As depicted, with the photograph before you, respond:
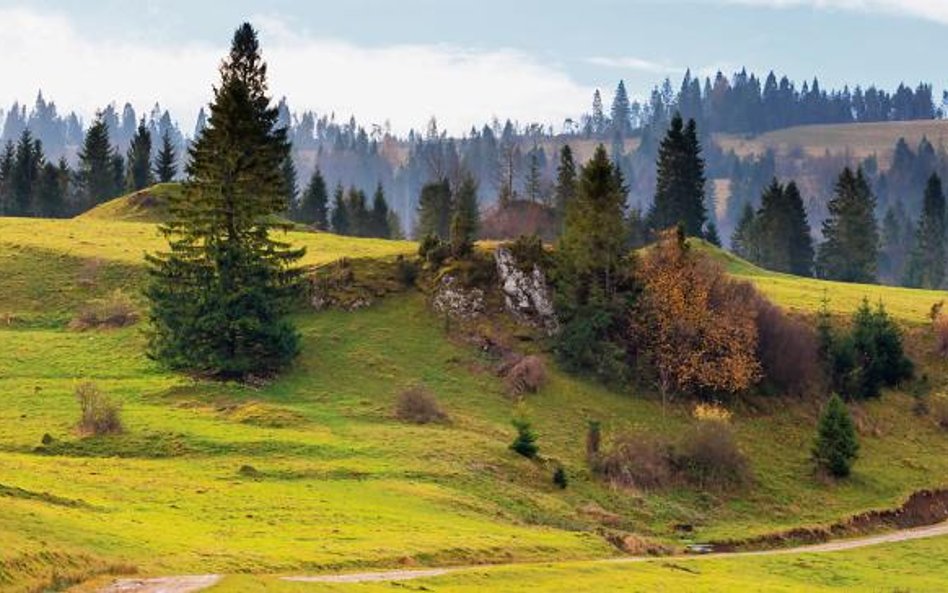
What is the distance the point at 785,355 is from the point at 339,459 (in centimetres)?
3843

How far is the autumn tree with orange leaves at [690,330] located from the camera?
71.6 meters

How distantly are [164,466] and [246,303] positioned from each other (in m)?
20.6

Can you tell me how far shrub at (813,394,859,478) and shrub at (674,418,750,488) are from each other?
5.92 metres

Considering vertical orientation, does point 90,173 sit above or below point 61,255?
above

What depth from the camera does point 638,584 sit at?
37.0 m

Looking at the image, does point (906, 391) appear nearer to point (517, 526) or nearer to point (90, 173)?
point (517, 526)

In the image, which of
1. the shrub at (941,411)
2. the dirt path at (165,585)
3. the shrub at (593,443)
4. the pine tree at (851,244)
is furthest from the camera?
the pine tree at (851,244)

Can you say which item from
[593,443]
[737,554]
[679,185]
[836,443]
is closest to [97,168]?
[679,185]

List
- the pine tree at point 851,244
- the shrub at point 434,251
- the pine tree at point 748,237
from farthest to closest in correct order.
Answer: the pine tree at point 748,237
the pine tree at point 851,244
the shrub at point 434,251

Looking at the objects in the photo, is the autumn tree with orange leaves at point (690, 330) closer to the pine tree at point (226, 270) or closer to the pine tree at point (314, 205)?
the pine tree at point (226, 270)

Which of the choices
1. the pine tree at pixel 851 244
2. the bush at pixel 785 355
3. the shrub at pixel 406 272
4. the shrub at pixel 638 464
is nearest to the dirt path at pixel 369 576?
the shrub at pixel 638 464

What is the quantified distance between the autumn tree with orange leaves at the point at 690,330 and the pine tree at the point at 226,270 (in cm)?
2485

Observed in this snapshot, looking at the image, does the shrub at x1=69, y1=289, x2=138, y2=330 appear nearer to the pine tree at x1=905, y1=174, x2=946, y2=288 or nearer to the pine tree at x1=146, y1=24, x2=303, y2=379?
the pine tree at x1=146, y1=24, x2=303, y2=379

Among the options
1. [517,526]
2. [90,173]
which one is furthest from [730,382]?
[90,173]
